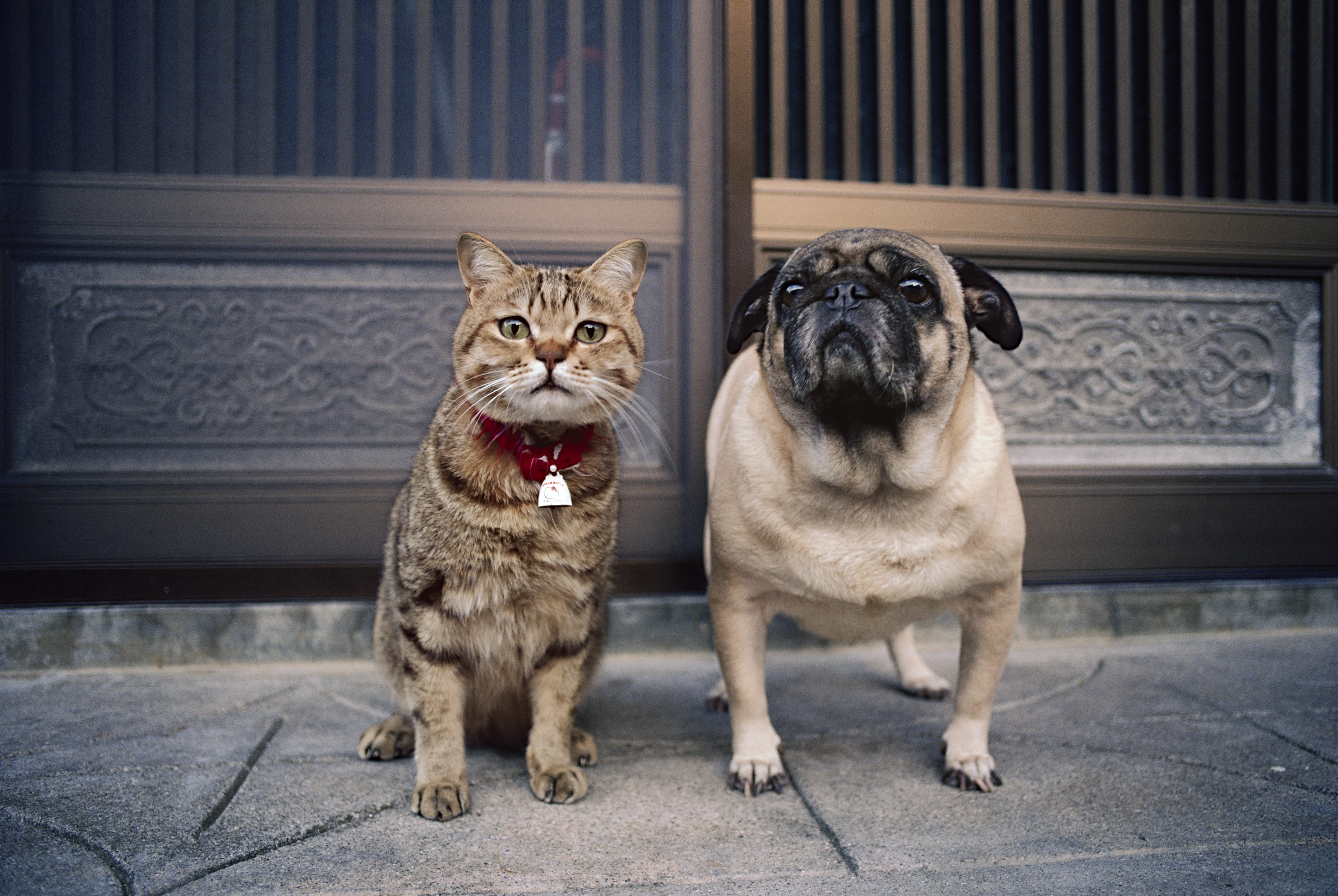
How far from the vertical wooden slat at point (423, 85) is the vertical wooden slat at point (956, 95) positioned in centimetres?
213

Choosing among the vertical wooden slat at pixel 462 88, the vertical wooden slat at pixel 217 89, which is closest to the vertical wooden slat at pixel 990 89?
the vertical wooden slat at pixel 462 88

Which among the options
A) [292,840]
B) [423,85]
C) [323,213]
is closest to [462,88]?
[423,85]

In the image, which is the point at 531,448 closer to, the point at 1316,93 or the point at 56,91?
the point at 56,91

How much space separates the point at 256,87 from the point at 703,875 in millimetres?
3216

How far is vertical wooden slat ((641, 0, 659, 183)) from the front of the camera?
312 centimetres

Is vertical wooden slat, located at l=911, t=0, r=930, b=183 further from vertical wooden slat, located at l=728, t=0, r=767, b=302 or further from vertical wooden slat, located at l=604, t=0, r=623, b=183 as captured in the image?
vertical wooden slat, located at l=604, t=0, r=623, b=183

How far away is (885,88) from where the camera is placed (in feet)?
10.5

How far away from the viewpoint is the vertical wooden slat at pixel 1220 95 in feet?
10.9

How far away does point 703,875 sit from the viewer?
1.49m

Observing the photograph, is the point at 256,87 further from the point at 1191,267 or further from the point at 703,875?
the point at 1191,267

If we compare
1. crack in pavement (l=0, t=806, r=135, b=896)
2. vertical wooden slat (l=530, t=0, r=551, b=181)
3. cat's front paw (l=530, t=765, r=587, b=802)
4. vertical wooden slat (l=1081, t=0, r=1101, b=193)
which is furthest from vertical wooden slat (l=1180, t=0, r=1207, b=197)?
crack in pavement (l=0, t=806, r=135, b=896)

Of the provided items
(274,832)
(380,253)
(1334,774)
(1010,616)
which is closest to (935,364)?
(1010,616)

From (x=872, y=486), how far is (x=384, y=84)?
2.50 meters

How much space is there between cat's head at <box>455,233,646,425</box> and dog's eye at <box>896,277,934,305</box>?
651 millimetres
